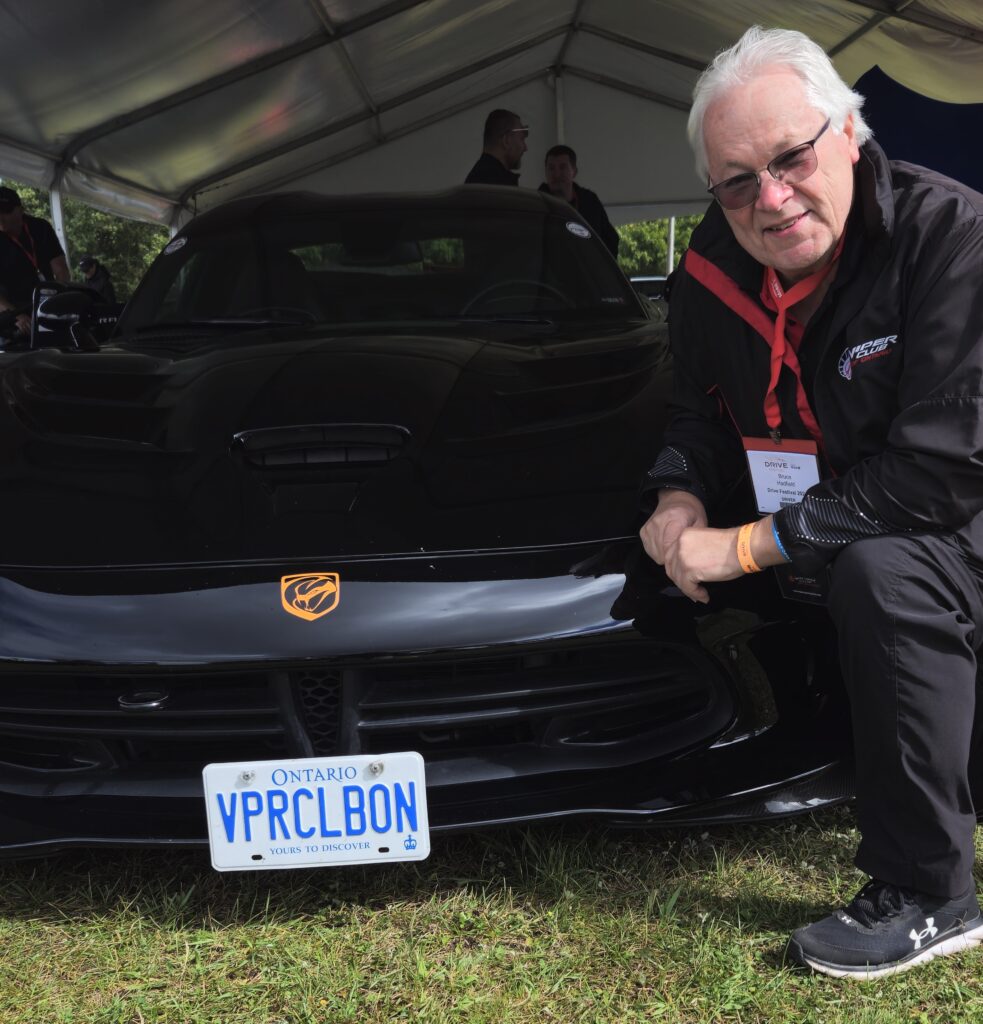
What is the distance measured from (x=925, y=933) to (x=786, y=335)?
931 mm

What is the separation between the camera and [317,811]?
61.3 inches

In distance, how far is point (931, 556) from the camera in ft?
4.85

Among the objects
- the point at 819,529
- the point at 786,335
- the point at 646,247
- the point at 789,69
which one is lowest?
the point at 646,247

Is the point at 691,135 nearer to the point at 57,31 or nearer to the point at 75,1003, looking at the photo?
the point at 75,1003

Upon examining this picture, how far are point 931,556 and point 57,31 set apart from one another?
699 cm

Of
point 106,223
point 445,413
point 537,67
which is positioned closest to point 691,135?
point 445,413

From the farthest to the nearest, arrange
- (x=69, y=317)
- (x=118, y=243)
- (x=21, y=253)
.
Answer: (x=118, y=243)
(x=21, y=253)
(x=69, y=317)

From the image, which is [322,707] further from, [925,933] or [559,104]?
[559,104]

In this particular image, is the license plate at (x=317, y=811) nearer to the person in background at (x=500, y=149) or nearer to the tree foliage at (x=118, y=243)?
the person in background at (x=500, y=149)

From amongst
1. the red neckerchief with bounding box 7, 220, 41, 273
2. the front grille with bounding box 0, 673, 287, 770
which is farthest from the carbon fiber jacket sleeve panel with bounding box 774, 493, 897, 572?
the red neckerchief with bounding box 7, 220, 41, 273

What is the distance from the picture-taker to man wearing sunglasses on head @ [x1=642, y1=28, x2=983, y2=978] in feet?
4.78

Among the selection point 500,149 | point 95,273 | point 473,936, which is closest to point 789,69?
point 473,936

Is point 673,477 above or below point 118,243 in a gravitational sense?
above

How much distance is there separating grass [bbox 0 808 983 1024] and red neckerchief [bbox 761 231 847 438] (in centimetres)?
76
